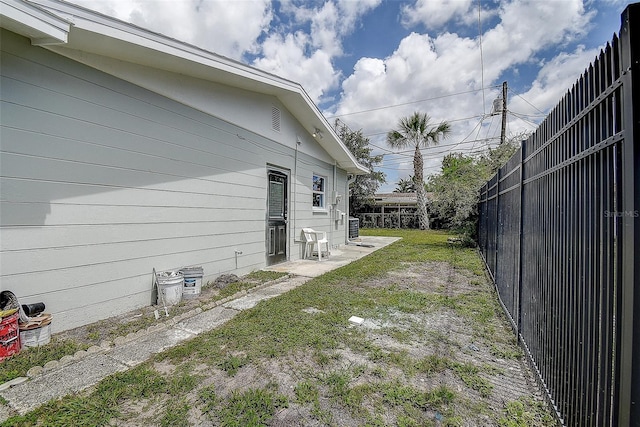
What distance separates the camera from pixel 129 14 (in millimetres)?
4648

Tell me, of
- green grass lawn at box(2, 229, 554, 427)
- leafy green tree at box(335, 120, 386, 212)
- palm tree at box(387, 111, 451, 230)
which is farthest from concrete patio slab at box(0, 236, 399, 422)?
leafy green tree at box(335, 120, 386, 212)

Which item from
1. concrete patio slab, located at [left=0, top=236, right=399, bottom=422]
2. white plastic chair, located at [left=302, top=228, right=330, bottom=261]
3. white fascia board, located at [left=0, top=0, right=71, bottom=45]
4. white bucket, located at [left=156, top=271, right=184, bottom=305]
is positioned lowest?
concrete patio slab, located at [left=0, top=236, right=399, bottom=422]

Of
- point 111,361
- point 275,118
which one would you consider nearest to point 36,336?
point 111,361

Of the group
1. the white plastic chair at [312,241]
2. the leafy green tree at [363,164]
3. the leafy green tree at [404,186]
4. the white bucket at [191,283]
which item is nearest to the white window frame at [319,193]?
the white plastic chair at [312,241]

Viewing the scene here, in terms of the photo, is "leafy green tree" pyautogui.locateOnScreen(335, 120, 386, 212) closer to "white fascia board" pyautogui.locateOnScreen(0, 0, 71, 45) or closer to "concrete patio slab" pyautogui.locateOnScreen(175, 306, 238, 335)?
"concrete patio slab" pyautogui.locateOnScreen(175, 306, 238, 335)

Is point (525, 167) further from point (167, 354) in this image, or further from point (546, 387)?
point (167, 354)

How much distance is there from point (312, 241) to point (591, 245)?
703 centimetres

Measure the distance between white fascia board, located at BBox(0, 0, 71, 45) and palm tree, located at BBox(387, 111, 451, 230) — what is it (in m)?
17.8

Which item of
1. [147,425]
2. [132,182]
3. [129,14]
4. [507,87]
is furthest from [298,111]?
[507,87]

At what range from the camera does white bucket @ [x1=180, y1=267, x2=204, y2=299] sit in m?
4.51

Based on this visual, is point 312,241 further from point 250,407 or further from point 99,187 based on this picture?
point 250,407

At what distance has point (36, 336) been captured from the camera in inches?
113

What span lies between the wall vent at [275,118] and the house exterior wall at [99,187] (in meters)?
1.36

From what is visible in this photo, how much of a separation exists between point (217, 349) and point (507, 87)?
671 inches
